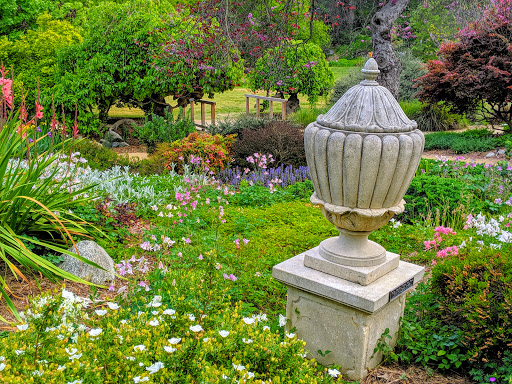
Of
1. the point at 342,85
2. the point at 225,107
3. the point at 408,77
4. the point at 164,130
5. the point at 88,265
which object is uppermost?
the point at 408,77

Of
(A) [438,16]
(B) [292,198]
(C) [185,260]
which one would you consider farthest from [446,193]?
(A) [438,16]

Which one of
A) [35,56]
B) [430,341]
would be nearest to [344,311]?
[430,341]

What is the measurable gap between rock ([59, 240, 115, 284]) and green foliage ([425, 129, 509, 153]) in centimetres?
899

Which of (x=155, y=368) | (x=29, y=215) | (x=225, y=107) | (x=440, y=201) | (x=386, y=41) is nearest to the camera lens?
(x=155, y=368)

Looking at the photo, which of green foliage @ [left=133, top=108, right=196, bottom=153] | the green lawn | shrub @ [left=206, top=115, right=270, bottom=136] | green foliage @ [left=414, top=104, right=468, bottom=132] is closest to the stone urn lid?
shrub @ [left=206, top=115, right=270, bottom=136]

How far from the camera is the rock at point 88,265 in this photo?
416cm

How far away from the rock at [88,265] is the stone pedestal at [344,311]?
5.53 feet

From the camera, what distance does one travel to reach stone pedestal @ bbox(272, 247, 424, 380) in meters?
3.15

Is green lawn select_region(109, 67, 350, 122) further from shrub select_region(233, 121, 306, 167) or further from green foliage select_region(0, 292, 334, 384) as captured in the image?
green foliage select_region(0, 292, 334, 384)

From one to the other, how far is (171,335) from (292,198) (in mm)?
4550

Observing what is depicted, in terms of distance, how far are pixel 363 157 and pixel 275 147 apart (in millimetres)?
5774

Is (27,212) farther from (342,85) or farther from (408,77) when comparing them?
(408,77)

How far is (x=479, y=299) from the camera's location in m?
3.13

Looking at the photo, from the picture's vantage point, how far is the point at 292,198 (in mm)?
7020
